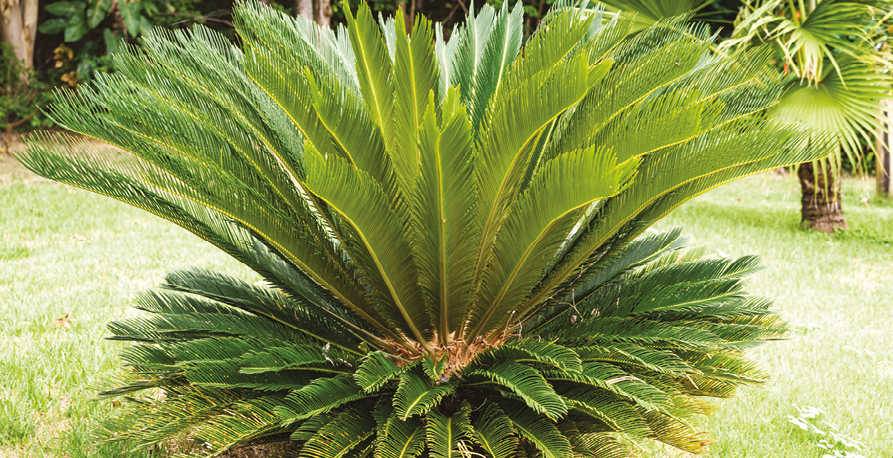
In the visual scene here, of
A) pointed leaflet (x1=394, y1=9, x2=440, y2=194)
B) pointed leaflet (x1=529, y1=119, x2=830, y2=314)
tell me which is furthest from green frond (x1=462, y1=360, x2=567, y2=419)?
pointed leaflet (x1=394, y1=9, x2=440, y2=194)

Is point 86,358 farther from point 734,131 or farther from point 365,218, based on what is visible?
point 734,131

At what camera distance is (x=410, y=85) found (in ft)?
5.52

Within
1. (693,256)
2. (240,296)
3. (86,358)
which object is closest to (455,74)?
(240,296)

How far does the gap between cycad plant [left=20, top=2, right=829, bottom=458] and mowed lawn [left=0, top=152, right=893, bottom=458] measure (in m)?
0.51

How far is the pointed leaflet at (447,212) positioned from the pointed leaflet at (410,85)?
0.11 m

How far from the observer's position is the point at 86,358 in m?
2.87

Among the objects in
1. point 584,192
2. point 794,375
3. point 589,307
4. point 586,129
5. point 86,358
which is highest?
point 86,358

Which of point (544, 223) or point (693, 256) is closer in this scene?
point (544, 223)

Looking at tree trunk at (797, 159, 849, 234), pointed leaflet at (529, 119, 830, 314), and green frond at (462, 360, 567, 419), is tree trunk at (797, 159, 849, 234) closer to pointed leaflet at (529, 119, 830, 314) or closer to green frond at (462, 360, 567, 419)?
pointed leaflet at (529, 119, 830, 314)

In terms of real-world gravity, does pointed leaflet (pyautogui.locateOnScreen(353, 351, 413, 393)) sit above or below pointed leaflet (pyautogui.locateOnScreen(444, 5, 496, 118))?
below

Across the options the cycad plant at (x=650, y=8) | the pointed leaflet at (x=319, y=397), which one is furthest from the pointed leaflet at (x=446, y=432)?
the cycad plant at (x=650, y=8)

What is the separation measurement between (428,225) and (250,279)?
3.06 metres

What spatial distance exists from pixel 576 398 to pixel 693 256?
125 centimetres

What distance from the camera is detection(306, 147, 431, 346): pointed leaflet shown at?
57.2 inches
